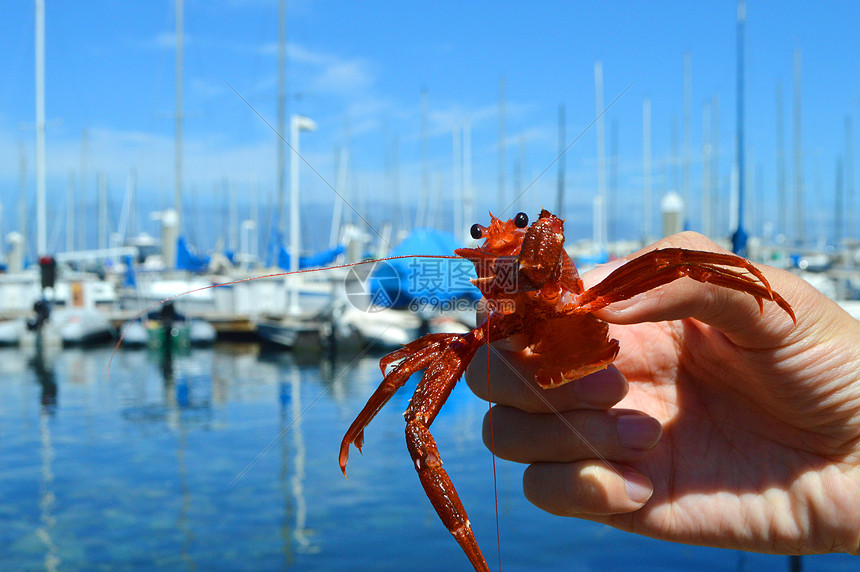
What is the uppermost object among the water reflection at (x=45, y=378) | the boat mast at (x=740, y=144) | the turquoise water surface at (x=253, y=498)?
the boat mast at (x=740, y=144)

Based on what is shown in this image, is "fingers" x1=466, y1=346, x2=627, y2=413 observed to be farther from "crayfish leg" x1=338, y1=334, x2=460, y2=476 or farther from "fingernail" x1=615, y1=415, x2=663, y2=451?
"crayfish leg" x1=338, y1=334, x2=460, y2=476

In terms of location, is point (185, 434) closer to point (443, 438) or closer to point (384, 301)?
point (443, 438)

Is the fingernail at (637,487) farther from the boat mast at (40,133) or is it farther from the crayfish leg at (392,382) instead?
the boat mast at (40,133)

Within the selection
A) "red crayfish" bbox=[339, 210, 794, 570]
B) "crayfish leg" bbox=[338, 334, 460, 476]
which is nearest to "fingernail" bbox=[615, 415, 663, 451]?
"red crayfish" bbox=[339, 210, 794, 570]

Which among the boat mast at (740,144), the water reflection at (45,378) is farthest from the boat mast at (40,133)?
the boat mast at (740,144)

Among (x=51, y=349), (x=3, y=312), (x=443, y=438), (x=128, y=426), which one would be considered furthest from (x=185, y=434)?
(x=3, y=312)

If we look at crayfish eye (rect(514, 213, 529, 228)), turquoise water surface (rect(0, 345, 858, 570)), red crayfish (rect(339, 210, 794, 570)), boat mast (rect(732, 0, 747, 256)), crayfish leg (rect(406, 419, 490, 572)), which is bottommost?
turquoise water surface (rect(0, 345, 858, 570))

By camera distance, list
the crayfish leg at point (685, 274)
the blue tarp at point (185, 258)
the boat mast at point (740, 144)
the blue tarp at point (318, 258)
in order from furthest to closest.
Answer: the blue tarp at point (185, 258)
the blue tarp at point (318, 258)
the boat mast at point (740, 144)
the crayfish leg at point (685, 274)

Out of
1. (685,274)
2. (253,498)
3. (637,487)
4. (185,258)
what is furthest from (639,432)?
(185,258)
